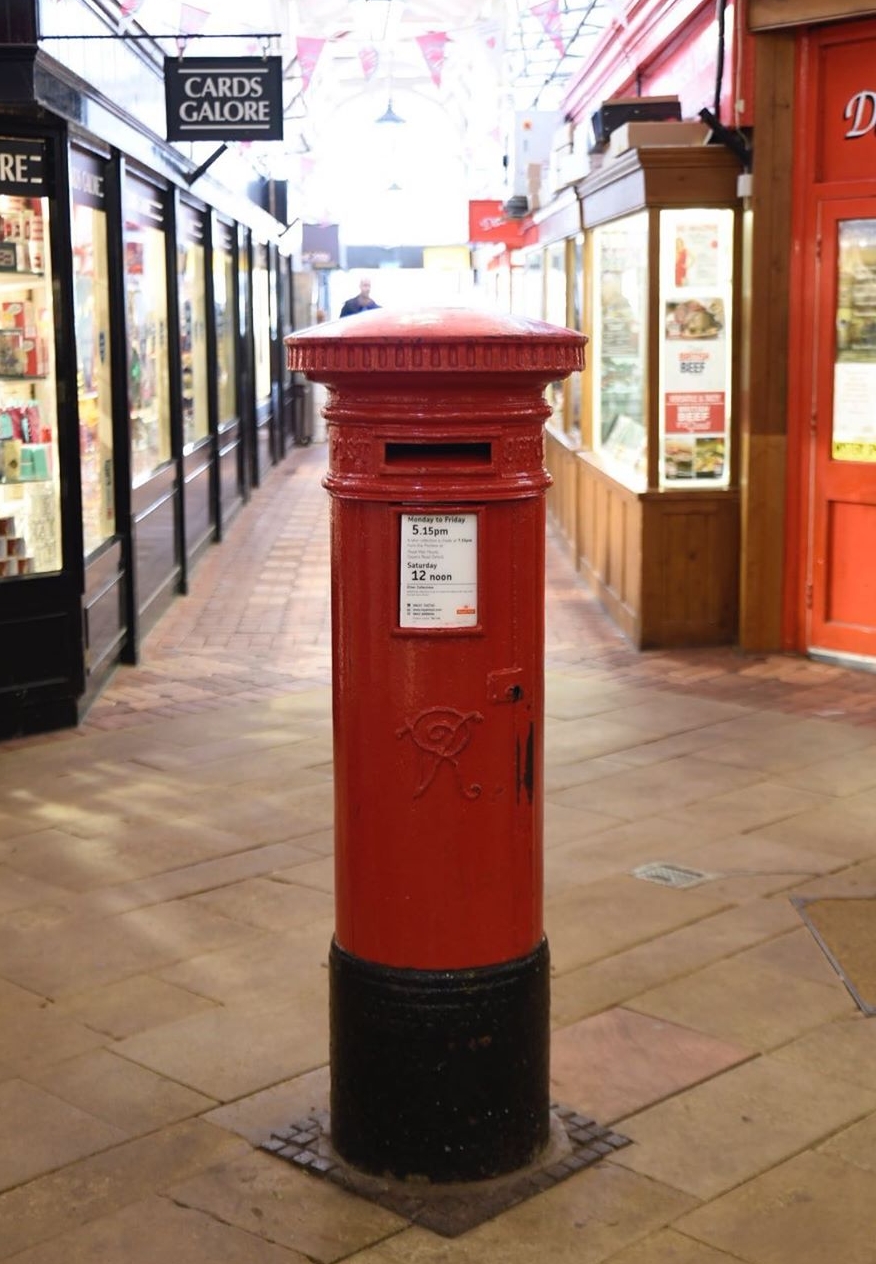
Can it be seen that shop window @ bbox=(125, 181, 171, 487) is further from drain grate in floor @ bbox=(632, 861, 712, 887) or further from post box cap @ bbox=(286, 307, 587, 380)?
post box cap @ bbox=(286, 307, 587, 380)

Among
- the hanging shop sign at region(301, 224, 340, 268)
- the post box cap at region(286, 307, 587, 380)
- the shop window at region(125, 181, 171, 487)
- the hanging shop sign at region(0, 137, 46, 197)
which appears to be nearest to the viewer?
the post box cap at region(286, 307, 587, 380)

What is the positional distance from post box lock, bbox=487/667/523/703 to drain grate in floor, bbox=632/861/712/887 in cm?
224

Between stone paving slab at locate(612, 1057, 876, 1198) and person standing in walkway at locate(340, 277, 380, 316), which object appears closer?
stone paving slab at locate(612, 1057, 876, 1198)

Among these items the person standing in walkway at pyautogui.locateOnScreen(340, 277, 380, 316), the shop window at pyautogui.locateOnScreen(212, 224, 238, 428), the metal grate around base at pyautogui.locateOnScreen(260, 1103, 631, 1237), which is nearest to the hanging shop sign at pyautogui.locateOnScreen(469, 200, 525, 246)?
the person standing in walkway at pyautogui.locateOnScreen(340, 277, 380, 316)

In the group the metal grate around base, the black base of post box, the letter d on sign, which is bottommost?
the metal grate around base

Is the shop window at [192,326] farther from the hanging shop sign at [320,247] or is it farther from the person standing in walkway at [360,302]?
the hanging shop sign at [320,247]

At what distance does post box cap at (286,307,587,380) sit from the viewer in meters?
3.21

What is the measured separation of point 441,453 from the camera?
10.8 ft

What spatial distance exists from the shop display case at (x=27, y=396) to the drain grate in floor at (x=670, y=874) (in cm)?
344

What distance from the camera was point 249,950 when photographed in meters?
4.88

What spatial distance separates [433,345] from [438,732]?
0.79 meters

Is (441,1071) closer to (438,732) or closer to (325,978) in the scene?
(438,732)

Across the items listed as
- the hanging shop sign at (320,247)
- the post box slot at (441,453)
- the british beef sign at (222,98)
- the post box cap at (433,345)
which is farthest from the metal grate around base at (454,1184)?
the hanging shop sign at (320,247)

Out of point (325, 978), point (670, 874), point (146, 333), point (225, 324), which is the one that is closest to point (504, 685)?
point (325, 978)
